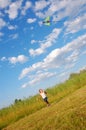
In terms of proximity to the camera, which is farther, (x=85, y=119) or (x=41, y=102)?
(x=41, y=102)

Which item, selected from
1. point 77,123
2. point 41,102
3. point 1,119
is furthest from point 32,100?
point 77,123

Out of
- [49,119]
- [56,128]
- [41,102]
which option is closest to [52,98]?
[41,102]

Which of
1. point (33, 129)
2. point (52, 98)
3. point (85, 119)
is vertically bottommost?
point (85, 119)

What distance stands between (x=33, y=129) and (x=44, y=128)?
889 mm

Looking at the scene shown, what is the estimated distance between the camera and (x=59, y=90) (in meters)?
30.6

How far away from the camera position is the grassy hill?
46.2 feet

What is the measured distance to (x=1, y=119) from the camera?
87.9ft

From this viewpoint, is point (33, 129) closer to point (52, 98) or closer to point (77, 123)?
point (77, 123)

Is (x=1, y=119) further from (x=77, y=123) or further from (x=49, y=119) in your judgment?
(x=77, y=123)

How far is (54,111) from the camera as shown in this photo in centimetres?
1797

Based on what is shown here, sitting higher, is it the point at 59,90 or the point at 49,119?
the point at 59,90

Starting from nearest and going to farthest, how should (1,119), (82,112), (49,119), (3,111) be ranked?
1. (82,112)
2. (49,119)
3. (1,119)
4. (3,111)

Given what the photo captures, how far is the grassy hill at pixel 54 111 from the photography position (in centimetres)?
1409

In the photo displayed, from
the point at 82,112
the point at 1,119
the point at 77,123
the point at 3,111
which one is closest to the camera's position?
the point at 77,123
